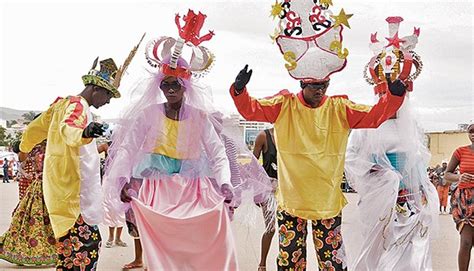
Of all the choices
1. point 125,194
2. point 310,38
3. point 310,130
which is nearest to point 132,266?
point 125,194

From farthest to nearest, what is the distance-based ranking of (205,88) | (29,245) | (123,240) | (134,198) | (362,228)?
(123,240) → (29,245) → (362,228) → (205,88) → (134,198)

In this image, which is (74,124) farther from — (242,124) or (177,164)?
(242,124)

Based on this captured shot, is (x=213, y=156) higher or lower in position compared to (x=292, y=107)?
lower

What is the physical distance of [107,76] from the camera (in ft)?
18.4

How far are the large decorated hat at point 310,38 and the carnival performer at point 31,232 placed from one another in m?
3.38

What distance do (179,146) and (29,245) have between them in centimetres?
309

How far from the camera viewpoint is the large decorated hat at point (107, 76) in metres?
5.55

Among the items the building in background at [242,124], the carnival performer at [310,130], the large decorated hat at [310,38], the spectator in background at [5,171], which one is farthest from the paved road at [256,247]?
the spectator in background at [5,171]

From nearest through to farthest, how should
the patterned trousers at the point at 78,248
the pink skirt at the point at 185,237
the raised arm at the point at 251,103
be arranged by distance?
the raised arm at the point at 251,103
the pink skirt at the point at 185,237
the patterned trousers at the point at 78,248

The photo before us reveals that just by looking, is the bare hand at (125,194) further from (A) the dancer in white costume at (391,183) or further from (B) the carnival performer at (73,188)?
(A) the dancer in white costume at (391,183)

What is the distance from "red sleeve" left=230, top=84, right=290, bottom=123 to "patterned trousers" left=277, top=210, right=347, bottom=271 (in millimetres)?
754

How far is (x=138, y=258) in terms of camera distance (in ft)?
25.9

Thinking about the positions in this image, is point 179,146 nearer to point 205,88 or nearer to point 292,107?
point 205,88

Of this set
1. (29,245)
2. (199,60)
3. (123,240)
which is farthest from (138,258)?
(199,60)
